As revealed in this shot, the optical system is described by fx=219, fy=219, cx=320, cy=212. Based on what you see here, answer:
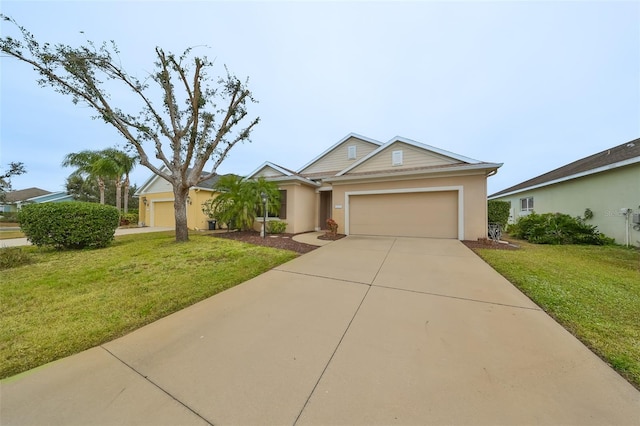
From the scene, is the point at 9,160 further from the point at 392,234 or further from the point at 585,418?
the point at 392,234

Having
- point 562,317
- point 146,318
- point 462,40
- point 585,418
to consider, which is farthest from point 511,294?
point 462,40

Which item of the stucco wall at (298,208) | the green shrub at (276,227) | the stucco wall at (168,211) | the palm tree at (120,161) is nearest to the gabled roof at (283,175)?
the stucco wall at (298,208)

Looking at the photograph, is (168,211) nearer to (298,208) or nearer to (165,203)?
(165,203)

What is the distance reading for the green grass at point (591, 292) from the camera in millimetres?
2264

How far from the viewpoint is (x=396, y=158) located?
1041 centimetres

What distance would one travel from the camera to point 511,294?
3.61m

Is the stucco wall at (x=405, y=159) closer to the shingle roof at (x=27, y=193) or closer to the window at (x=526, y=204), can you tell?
the window at (x=526, y=204)

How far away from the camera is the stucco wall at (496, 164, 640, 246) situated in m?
7.86

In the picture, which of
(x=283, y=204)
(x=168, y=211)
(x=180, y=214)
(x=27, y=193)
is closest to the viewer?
(x=180, y=214)

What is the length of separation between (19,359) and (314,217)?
1102cm

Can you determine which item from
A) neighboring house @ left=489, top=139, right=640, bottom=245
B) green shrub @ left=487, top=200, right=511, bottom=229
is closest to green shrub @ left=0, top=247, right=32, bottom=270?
green shrub @ left=487, top=200, right=511, bottom=229

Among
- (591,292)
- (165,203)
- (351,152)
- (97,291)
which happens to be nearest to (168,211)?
(165,203)

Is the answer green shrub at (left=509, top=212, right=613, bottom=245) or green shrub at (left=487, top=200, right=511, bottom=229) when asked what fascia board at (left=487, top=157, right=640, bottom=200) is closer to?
green shrub at (left=509, top=212, right=613, bottom=245)

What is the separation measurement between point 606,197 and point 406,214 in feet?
25.7
